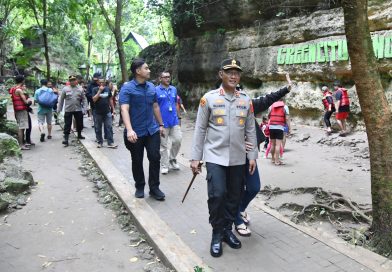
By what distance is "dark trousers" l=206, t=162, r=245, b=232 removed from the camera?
3719 mm

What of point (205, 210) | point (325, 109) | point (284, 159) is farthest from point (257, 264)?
point (325, 109)

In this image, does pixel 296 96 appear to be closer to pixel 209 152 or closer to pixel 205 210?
pixel 205 210

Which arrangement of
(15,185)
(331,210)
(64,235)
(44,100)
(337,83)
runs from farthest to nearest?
(337,83) → (44,100) → (15,185) → (331,210) → (64,235)

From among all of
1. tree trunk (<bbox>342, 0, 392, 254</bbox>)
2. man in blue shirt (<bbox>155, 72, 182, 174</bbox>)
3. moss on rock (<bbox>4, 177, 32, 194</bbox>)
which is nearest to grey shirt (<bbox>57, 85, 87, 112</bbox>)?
moss on rock (<bbox>4, 177, 32, 194</bbox>)

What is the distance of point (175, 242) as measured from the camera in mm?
4133

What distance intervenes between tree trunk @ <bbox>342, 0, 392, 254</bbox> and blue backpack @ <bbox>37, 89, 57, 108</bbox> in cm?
915

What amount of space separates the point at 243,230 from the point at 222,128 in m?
1.29

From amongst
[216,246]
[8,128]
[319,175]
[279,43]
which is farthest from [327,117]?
[8,128]

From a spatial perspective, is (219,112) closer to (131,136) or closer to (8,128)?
(131,136)

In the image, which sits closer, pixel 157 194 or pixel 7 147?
pixel 157 194

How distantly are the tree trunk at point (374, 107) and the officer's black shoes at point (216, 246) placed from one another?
5.42ft

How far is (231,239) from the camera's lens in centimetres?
396

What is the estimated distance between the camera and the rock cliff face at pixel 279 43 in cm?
1154

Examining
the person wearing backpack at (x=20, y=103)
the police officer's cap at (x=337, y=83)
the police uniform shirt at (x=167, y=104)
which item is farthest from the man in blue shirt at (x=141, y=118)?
the police officer's cap at (x=337, y=83)
